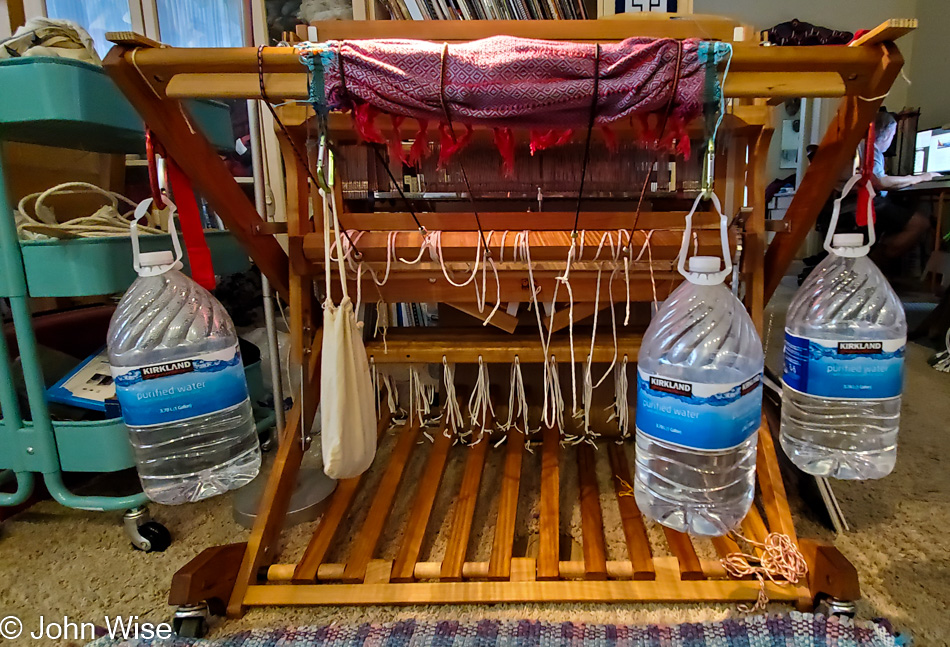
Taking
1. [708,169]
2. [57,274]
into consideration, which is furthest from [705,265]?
[57,274]

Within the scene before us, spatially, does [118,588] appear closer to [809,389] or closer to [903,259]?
[809,389]

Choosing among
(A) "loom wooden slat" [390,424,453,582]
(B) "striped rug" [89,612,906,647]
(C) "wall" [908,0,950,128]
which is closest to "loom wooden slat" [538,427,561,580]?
(B) "striped rug" [89,612,906,647]

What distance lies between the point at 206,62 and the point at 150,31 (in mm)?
1694

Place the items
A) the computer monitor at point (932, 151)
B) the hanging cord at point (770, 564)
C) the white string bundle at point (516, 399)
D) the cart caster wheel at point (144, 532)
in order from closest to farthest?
1. the hanging cord at point (770, 564)
2. the cart caster wheel at point (144, 532)
3. the white string bundle at point (516, 399)
4. the computer monitor at point (932, 151)

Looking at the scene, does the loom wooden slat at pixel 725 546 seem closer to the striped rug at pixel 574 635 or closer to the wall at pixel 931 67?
the striped rug at pixel 574 635

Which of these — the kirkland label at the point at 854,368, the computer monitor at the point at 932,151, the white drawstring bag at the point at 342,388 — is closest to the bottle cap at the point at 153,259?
the white drawstring bag at the point at 342,388

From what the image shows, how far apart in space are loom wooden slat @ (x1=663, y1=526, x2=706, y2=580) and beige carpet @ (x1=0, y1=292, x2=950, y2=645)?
5 cm

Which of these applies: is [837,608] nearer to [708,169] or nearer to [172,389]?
[708,169]

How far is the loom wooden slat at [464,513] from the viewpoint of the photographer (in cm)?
90

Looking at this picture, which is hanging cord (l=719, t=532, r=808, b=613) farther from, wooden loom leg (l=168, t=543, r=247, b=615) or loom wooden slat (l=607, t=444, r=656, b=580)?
wooden loom leg (l=168, t=543, r=247, b=615)

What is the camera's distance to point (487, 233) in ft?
3.20

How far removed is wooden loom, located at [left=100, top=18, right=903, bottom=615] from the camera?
75 cm

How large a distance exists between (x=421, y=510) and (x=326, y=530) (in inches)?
7.0

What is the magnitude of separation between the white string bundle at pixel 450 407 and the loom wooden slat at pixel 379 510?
88 millimetres
